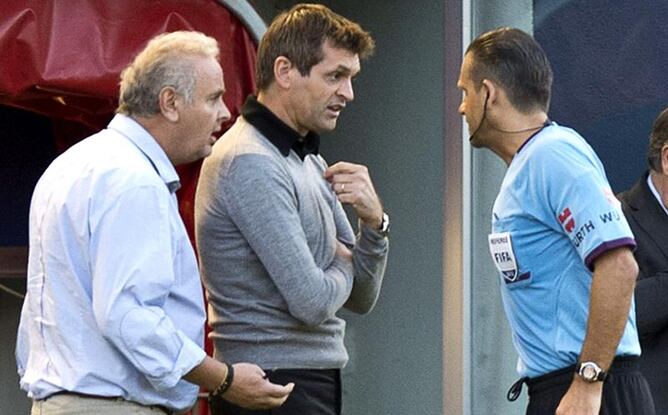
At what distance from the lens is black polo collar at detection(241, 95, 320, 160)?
3.73 metres

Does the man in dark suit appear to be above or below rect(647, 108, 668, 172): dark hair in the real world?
below

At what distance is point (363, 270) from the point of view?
3799mm

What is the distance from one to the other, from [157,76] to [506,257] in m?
0.96

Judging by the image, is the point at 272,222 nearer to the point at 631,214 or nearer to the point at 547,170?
the point at 547,170

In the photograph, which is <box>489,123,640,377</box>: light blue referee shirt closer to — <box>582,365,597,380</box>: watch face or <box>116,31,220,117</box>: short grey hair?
<box>582,365,597,380</box>: watch face

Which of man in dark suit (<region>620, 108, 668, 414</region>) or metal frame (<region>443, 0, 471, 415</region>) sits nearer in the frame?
man in dark suit (<region>620, 108, 668, 414</region>)

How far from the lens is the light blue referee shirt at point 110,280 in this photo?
3.11 m

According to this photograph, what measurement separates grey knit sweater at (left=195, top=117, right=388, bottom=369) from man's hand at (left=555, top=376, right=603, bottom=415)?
0.63 meters

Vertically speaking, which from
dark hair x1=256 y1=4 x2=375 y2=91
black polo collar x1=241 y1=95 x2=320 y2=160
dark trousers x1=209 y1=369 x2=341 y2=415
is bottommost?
dark trousers x1=209 y1=369 x2=341 y2=415

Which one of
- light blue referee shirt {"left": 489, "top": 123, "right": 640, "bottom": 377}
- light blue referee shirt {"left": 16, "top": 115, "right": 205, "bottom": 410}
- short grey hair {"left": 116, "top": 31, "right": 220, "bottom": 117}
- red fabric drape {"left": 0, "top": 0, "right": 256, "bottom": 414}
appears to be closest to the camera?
light blue referee shirt {"left": 16, "top": 115, "right": 205, "bottom": 410}

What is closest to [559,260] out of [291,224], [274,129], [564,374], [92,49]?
[564,374]

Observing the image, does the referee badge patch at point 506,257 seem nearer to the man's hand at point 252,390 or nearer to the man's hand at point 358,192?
the man's hand at point 358,192

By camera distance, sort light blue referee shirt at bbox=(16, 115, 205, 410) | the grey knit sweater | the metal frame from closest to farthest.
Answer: light blue referee shirt at bbox=(16, 115, 205, 410), the grey knit sweater, the metal frame

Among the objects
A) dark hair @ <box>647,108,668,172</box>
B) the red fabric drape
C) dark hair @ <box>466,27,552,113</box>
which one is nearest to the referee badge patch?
dark hair @ <box>466,27,552,113</box>
